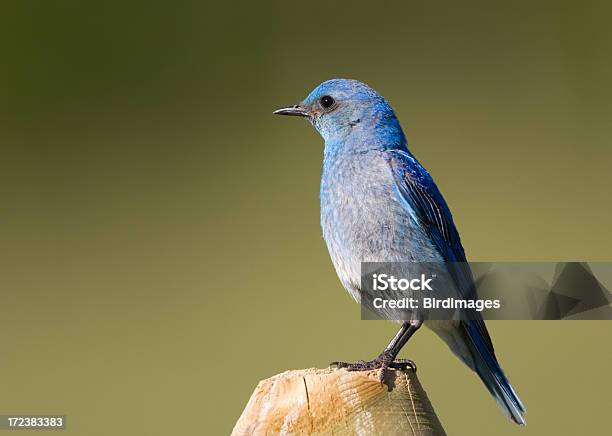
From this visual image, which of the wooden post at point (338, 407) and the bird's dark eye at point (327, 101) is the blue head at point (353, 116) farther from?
the wooden post at point (338, 407)

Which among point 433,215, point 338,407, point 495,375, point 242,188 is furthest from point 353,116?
point 242,188

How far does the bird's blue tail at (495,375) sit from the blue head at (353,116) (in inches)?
27.1

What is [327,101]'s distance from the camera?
4.18 metres

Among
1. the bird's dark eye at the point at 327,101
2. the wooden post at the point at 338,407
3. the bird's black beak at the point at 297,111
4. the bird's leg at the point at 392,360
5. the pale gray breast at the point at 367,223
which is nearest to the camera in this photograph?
the wooden post at the point at 338,407

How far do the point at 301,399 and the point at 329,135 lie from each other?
61.4 inches

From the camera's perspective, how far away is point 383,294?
12.3 feet

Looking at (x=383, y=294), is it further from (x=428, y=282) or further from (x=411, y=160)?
(x=411, y=160)

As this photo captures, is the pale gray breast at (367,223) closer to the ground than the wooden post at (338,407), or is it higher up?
higher up

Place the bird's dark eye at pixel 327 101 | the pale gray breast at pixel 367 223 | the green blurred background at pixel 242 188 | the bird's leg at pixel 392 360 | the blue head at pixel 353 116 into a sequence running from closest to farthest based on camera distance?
the bird's leg at pixel 392 360, the pale gray breast at pixel 367 223, the blue head at pixel 353 116, the bird's dark eye at pixel 327 101, the green blurred background at pixel 242 188

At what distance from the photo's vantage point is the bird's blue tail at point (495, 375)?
3.77 meters

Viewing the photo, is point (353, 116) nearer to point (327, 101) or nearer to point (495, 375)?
point (327, 101)

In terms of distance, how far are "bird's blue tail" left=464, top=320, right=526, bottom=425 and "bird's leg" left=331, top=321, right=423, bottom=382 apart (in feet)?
Answer: 0.60

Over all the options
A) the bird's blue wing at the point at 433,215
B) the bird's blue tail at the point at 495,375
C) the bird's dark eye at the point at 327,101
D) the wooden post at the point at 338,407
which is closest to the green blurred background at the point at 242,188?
the bird's blue tail at the point at 495,375

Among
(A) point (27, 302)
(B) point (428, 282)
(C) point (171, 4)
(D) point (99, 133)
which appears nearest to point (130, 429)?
(A) point (27, 302)
